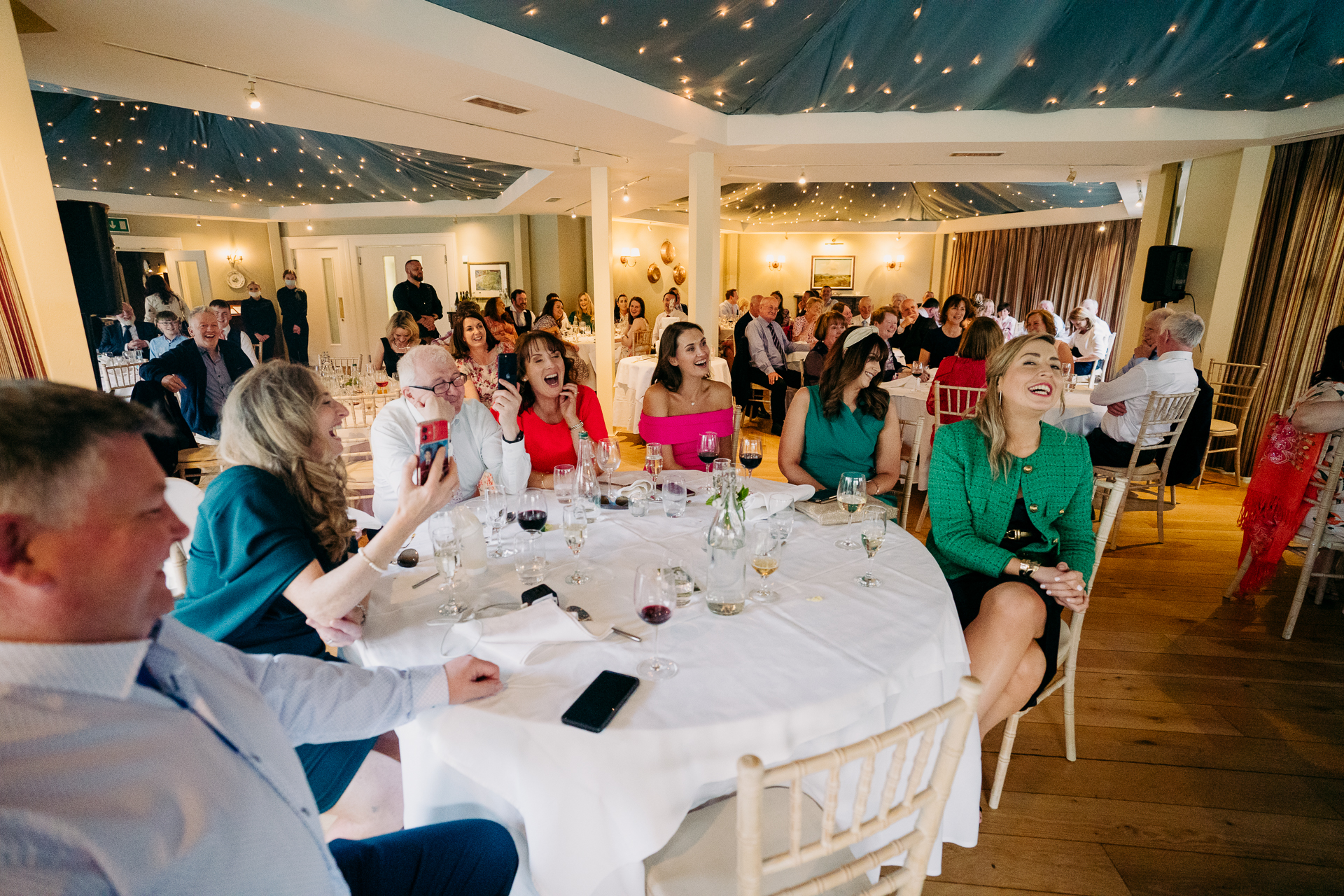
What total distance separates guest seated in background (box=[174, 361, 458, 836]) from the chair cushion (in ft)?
2.70

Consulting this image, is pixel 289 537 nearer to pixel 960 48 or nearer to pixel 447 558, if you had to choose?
pixel 447 558

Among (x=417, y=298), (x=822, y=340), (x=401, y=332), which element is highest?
(x=417, y=298)

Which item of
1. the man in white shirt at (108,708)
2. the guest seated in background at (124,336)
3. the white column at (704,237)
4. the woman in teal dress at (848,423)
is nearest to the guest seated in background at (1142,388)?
the woman in teal dress at (848,423)

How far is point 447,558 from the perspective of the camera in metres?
1.59

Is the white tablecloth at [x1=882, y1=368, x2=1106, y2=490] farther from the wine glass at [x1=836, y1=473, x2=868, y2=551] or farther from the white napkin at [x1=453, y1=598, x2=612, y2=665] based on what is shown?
the white napkin at [x1=453, y1=598, x2=612, y2=665]

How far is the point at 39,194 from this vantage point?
8.96ft

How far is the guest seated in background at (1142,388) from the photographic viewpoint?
12.9 ft

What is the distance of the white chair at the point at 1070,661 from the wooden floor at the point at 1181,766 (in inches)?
3.0

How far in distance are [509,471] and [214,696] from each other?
69.4 inches

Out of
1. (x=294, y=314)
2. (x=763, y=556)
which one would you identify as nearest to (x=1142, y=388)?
(x=763, y=556)

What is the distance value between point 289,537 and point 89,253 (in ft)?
10.7

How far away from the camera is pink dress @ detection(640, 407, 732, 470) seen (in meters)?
3.31

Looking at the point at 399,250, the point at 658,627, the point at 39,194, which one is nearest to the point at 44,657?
the point at 658,627

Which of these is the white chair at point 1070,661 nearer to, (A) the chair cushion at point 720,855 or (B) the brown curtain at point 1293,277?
(A) the chair cushion at point 720,855
